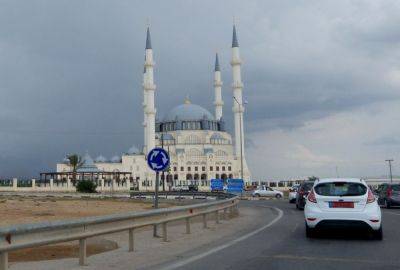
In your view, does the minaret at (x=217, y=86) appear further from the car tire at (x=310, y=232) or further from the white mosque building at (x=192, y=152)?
the car tire at (x=310, y=232)

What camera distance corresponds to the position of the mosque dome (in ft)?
481

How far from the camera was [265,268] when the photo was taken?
9.84 m

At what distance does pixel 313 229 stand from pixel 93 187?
73.8 meters

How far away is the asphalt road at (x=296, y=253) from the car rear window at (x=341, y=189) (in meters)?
1.21

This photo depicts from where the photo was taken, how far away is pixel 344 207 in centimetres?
1404

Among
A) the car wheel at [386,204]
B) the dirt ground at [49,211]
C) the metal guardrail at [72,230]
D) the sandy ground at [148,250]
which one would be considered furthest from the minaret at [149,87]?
the metal guardrail at [72,230]

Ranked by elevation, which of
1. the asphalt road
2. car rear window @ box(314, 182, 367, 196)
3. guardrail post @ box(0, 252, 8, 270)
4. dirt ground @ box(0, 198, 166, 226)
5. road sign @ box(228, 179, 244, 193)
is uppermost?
road sign @ box(228, 179, 244, 193)

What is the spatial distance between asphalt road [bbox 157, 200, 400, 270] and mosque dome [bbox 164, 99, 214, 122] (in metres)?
130

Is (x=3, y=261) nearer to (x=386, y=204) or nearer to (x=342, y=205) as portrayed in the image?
(x=342, y=205)

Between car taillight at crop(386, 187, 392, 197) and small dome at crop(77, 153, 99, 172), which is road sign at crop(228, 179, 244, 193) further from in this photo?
small dome at crop(77, 153, 99, 172)

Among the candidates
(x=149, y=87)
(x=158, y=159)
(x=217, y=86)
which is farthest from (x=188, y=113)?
(x=158, y=159)

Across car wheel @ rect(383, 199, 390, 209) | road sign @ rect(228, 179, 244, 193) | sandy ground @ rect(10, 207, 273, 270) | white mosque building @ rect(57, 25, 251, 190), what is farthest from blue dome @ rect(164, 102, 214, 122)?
sandy ground @ rect(10, 207, 273, 270)

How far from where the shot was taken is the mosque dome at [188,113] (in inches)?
5768

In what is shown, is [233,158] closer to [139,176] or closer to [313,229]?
[139,176]
